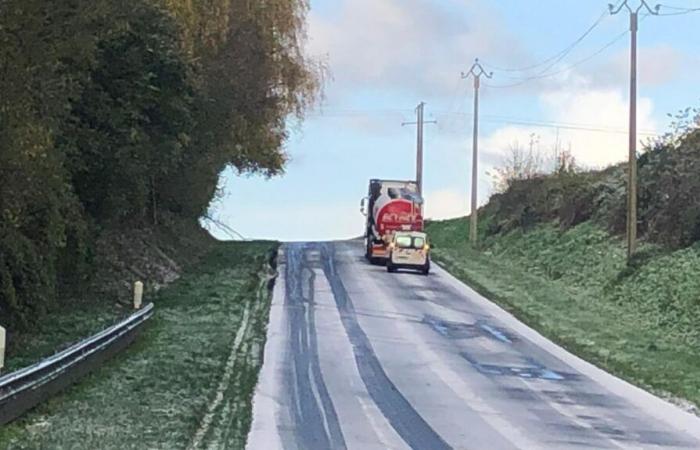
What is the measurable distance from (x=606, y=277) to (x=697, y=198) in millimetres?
4045

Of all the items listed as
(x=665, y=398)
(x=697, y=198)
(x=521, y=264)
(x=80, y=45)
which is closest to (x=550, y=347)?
(x=665, y=398)

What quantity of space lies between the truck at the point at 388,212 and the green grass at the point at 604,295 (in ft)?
8.30

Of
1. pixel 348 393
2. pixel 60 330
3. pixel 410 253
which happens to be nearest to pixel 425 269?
pixel 410 253

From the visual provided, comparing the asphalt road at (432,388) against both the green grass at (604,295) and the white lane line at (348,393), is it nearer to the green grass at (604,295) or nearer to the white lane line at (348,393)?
the white lane line at (348,393)

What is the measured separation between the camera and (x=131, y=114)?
3253cm

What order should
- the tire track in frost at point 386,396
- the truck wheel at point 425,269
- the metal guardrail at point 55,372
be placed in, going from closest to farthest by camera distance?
the metal guardrail at point 55,372 < the tire track in frost at point 386,396 < the truck wheel at point 425,269

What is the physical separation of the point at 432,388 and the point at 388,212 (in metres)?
30.6

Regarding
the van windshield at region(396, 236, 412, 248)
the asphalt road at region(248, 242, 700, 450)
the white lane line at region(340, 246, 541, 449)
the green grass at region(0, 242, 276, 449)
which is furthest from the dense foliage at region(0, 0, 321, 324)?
the white lane line at region(340, 246, 541, 449)

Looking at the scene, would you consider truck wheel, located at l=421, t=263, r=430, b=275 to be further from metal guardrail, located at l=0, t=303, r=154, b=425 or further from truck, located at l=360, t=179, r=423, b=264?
metal guardrail, located at l=0, t=303, r=154, b=425

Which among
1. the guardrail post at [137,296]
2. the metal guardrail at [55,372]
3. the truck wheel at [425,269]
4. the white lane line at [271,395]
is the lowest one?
the white lane line at [271,395]

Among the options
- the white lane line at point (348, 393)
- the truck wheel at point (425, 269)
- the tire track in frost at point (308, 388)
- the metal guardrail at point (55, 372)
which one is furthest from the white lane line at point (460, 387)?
the truck wheel at point (425, 269)

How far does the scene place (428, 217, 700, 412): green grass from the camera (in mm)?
25219

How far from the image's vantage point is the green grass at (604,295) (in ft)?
82.7

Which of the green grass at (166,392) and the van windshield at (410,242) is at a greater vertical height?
the van windshield at (410,242)
